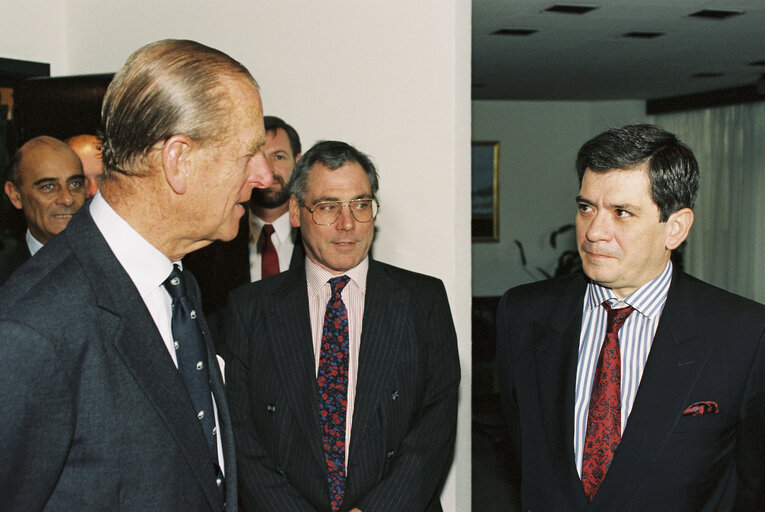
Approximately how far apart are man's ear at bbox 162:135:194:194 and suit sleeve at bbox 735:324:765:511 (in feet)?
4.73

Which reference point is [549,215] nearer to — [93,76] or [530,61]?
[530,61]

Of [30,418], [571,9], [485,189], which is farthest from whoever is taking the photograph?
[485,189]

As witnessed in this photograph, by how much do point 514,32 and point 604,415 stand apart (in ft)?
15.1

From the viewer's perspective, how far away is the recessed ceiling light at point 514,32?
18.6 feet

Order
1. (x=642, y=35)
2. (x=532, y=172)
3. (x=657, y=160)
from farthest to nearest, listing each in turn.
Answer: (x=532, y=172)
(x=642, y=35)
(x=657, y=160)

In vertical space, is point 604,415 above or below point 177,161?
below

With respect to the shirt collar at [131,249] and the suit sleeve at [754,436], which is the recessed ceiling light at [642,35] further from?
the shirt collar at [131,249]

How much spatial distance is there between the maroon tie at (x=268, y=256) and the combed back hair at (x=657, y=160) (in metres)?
1.79

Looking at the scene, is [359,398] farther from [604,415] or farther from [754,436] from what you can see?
[754,436]

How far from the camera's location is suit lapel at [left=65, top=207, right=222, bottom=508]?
1145 mm

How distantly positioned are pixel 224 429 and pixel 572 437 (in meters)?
0.96

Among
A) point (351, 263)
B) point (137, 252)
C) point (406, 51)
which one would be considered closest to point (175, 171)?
point (137, 252)

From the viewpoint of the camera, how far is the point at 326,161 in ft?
8.11

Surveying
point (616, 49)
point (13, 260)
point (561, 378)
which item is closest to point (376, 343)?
point (561, 378)
